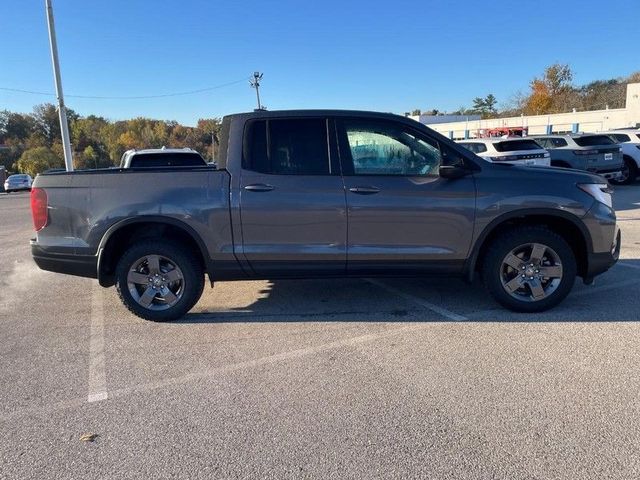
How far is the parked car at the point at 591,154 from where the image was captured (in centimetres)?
1551

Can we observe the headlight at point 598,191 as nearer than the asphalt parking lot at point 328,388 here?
No

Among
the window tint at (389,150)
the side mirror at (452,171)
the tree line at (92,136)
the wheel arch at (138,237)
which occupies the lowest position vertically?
the wheel arch at (138,237)

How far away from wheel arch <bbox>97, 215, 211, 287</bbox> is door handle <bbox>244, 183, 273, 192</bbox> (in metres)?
0.65

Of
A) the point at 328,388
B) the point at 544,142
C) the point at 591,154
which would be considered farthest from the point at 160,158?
the point at 544,142

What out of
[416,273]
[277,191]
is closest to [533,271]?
[416,273]

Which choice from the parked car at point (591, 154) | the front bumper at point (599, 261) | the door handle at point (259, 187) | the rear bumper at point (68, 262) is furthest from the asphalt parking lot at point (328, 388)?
the parked car at point (591, 154)

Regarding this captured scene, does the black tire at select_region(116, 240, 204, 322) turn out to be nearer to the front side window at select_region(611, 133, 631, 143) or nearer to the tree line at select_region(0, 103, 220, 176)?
the front side window at select_region(611, 133, 631, 143)

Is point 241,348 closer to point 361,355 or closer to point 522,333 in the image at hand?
point 361,355

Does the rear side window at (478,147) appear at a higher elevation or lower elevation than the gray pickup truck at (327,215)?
higher

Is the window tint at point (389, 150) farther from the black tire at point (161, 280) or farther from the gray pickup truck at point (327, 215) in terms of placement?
the black tire at point (161, 280)

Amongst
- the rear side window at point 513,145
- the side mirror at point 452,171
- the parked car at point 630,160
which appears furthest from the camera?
the parked car at point 630,160

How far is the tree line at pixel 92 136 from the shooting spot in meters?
95.4

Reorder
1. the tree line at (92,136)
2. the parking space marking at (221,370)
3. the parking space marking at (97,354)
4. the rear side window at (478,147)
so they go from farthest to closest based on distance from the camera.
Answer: the tree line at (92,136)
the rear side window at (478,147)
the parking space marking at (97,354)
the parking space marking at (221,370)

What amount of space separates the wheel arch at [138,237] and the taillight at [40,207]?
0.62m
